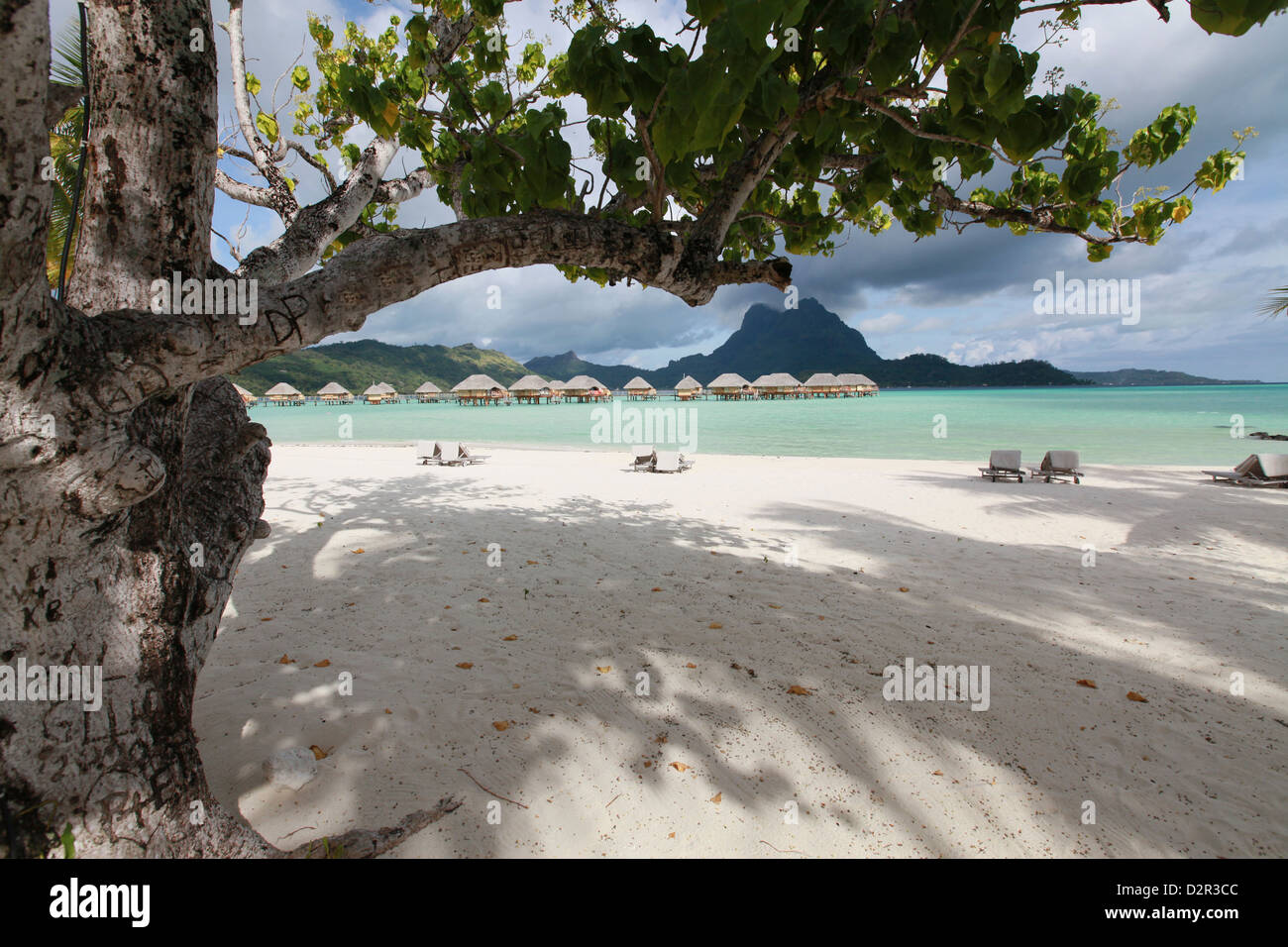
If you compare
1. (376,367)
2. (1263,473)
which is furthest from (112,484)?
(376,367)

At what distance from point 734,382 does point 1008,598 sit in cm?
6269

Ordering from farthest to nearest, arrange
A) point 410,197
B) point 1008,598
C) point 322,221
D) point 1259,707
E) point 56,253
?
1. point 56,253
2. point 410,197
3. point 1008,598
4. point 322,221
5. point 1259,707

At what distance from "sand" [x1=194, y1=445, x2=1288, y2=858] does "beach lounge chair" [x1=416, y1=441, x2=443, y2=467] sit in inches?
325

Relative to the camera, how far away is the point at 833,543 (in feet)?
20.4

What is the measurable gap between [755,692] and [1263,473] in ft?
45.7

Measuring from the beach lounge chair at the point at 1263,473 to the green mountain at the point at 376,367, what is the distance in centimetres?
7412

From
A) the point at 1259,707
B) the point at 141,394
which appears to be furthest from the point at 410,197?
the point at 1259,707

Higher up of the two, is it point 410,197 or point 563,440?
point 410,197

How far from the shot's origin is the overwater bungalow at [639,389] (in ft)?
221

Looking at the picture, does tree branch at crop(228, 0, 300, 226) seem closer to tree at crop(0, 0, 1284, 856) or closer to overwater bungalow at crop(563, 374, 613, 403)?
tree at crop(0, 0, 1284, 856)

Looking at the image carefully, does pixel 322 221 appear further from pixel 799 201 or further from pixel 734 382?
pixel 734 382

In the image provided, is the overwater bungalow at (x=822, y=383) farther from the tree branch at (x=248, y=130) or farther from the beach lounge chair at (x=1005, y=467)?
the tree branch at (x=248, y=130)

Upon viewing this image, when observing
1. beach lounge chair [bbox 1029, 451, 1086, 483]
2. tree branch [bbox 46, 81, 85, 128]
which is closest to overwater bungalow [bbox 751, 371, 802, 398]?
beach lounge chair [bbox 1029, 451, 1086, 483]

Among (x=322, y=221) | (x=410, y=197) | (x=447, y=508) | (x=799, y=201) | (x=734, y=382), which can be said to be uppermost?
(x=734, y=382)
